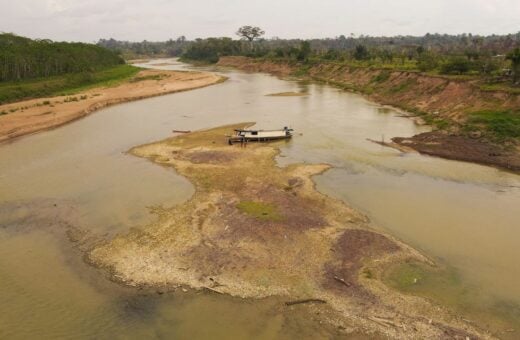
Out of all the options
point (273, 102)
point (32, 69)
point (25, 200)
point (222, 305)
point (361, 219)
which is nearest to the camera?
point (222, 305)

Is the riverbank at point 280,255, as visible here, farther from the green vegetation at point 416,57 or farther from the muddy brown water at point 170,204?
the green vegetation at point 416,57

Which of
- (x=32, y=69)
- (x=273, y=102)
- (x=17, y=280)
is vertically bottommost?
(x=17, y=280)

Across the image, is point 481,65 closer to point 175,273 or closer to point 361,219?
point 361,219

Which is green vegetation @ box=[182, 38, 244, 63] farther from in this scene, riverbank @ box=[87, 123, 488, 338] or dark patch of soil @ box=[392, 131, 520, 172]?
riverbank @ box=[87, 123, 488, 338]

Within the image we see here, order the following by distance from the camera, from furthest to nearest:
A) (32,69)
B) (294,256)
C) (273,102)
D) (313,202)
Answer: (32,69), (273,102), (313,202), (294,256)

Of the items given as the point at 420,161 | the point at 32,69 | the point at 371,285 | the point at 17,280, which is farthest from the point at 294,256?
the point at 32,69

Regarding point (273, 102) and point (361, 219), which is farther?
point (273, 102)

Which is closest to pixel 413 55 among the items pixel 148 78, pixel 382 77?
pixel 382 77

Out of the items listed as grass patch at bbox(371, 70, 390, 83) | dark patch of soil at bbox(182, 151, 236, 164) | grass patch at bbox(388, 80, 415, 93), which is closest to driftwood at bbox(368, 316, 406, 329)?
dark patch of soil at bbox(182, 151, 236, 164)
